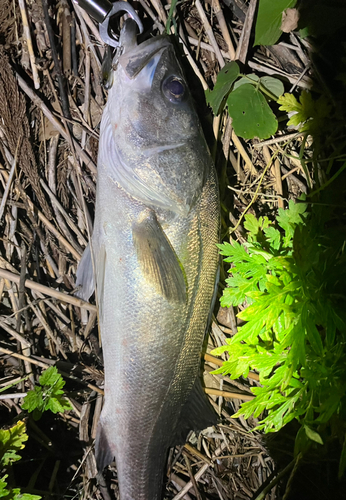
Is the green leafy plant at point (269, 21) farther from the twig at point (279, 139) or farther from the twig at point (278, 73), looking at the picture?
the twig at point (279, 139)

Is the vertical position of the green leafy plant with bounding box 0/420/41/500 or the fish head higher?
the fish head

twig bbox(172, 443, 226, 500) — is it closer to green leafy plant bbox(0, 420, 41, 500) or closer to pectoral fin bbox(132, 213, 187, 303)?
green leafy plant bbox(0, 420, 41, 500)

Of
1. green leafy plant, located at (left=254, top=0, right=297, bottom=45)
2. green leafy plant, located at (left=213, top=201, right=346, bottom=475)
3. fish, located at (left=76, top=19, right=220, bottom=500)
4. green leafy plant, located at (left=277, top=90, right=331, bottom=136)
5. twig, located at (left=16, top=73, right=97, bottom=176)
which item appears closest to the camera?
green leafy plant, located at (left=213, top=201, right=346, bottom=475)

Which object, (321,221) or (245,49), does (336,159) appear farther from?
(245,49)

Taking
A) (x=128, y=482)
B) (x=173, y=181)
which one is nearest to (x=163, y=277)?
(x=173, y=181)

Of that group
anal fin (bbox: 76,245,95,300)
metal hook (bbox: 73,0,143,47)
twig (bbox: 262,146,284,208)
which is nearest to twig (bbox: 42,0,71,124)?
metal hook (bbox: 73,0,143,47)

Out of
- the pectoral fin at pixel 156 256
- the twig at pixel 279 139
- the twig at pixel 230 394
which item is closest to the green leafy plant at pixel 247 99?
the twig at pixel 279 139

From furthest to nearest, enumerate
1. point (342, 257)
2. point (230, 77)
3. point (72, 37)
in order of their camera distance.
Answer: point (72, 37), point (230, 77), point (342, 257)
